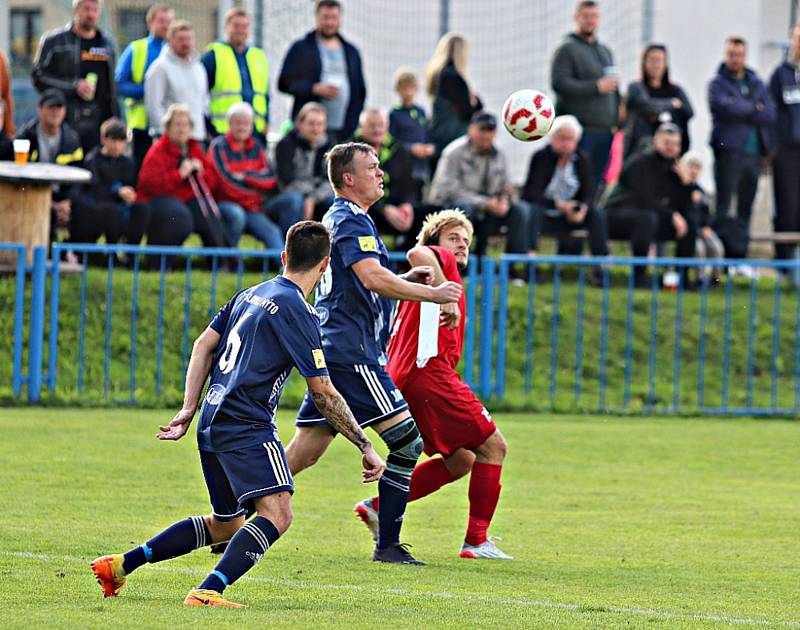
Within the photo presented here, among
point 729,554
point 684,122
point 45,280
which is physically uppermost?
point 684,122

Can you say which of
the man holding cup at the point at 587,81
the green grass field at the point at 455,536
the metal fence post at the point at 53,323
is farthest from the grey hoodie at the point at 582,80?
the metal fence post at the point at 53,323

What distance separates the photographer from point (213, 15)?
2431 centimetres

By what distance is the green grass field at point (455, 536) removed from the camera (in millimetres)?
6508

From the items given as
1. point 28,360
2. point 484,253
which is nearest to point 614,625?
point 28,360

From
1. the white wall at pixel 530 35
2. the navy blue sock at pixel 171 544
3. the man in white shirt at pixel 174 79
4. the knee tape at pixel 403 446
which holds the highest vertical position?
the white wall at pixel 530 35

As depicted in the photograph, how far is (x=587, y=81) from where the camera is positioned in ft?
59.7

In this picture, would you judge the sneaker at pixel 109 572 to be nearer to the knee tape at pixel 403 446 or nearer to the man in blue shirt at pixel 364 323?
the man in blue shirt at pixel 364 323

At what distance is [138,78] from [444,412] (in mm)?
9529

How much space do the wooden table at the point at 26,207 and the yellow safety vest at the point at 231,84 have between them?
2600 millimetres

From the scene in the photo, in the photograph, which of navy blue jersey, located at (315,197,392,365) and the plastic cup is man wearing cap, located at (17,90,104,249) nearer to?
the plastic cup

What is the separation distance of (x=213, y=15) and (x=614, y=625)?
63.2 feet

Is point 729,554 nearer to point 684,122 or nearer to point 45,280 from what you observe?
point 45,280

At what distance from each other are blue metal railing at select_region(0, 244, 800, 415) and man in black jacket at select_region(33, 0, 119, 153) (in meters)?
1.90

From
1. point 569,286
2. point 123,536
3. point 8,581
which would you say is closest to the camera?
point 8,581
